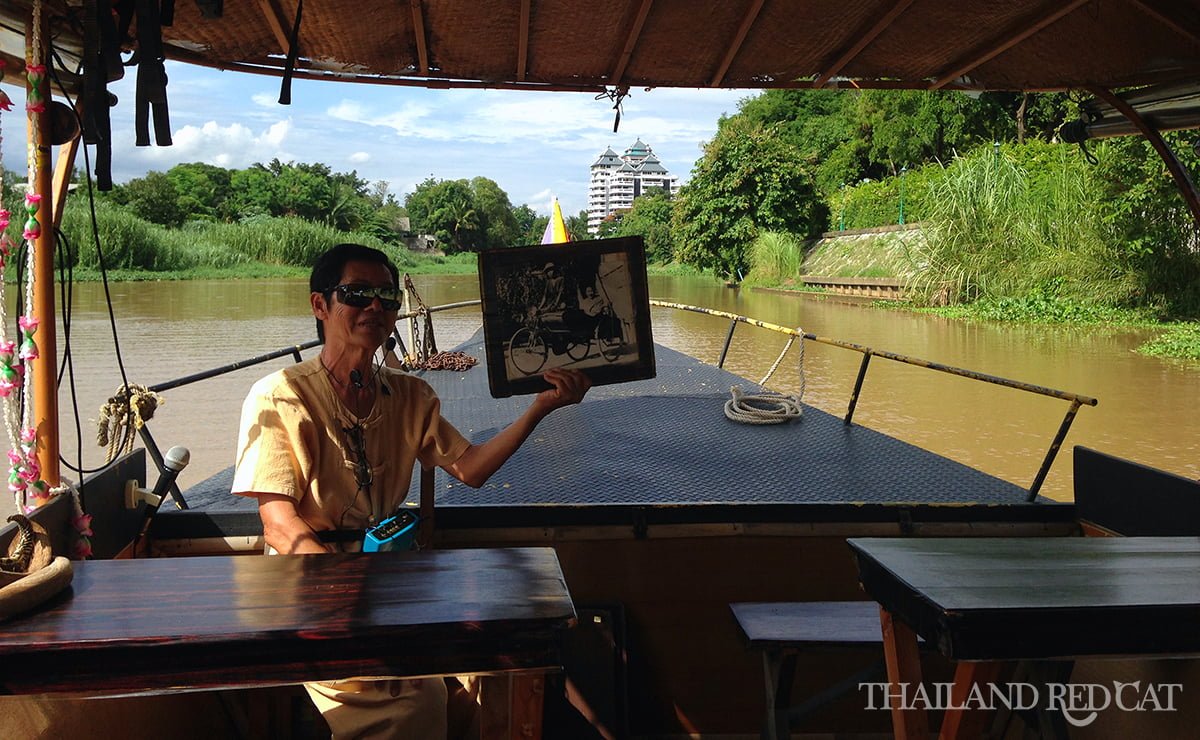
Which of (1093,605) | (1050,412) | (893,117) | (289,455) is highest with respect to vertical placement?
(893,117)

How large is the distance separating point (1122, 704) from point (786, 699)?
738 millimetres

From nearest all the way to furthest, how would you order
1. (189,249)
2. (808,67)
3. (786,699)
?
1. (786,699)
2. (808,67)
3. (189,249)

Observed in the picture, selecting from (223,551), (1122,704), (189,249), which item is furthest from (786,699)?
(189,249)

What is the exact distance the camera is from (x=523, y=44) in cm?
275

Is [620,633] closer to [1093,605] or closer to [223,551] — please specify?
[223,551]

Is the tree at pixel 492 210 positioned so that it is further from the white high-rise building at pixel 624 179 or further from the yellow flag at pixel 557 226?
the white high-rise building at pixel 624 179

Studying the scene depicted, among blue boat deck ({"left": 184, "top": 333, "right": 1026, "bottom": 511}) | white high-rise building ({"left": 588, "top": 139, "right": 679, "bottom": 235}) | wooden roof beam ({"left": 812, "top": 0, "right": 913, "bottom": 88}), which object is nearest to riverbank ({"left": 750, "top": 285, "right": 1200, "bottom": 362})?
blue boat deck ({"left": 184, "top": 333, "right": 1026, "bottom": 511})

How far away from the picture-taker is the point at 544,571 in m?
1.53

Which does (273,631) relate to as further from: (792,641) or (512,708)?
(792,641)

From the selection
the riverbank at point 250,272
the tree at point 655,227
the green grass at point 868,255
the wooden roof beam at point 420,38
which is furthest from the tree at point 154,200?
the wooden roof beam at point 420,38

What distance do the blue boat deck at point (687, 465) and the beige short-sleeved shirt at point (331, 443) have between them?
516 mm

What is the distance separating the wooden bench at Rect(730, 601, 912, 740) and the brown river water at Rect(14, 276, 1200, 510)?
18.4 feet

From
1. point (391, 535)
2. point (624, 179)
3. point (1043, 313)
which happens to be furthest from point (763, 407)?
point (624, 179)

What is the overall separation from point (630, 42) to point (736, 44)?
0.33 metres
